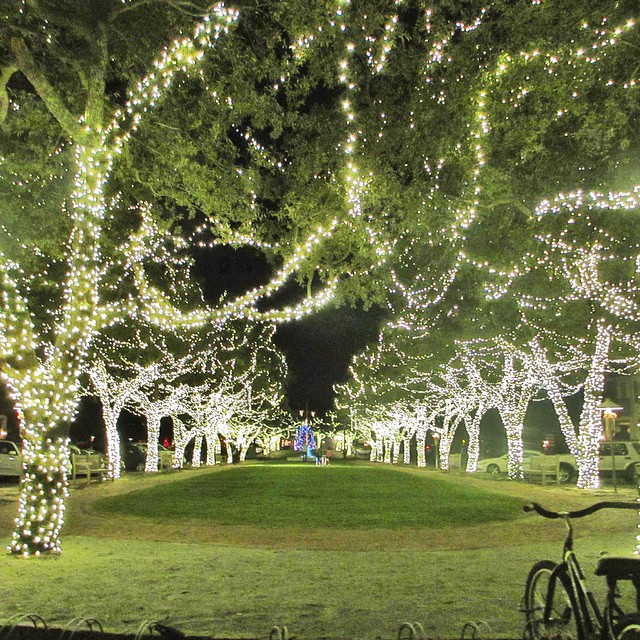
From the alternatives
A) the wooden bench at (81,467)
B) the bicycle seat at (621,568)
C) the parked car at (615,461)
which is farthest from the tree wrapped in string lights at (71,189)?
the parked car at (615,461)

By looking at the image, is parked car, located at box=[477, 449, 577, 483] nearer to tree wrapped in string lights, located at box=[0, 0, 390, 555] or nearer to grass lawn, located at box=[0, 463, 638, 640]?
grass lawn, located at box=[0, 463, 638, 640]

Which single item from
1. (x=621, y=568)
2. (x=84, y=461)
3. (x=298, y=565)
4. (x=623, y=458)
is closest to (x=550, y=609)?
(x=621, y=568)

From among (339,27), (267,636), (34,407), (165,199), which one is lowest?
(267,636)

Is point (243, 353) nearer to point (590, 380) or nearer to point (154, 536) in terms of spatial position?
point (590, 380)

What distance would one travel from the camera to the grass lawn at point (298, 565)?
20.2 ft

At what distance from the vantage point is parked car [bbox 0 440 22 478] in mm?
25128

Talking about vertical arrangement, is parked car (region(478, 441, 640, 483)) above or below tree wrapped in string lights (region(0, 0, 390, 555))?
below

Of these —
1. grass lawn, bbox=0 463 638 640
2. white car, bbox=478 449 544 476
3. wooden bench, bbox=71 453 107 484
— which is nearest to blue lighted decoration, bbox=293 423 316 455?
white car, bbox=478 449 544 476

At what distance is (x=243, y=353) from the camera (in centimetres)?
4141

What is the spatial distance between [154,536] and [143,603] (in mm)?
4984

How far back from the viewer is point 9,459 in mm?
25328

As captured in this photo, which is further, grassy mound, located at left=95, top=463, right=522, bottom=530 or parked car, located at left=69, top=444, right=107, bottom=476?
parked car, located at left=69, top=444, right=107, bottom=476

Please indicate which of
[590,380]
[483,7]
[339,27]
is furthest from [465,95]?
[590,380]

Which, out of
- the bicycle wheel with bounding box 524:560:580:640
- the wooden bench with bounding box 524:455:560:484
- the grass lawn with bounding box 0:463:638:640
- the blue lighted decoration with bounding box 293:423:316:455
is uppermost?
the blue lighted decoration with bounding box 293:423:316:455
